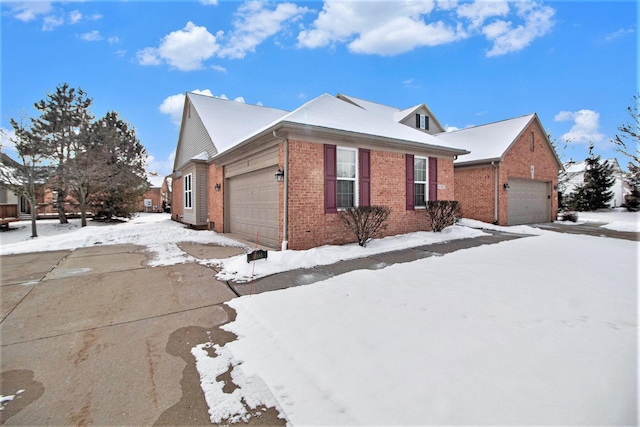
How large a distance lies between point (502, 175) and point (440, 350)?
13.2m

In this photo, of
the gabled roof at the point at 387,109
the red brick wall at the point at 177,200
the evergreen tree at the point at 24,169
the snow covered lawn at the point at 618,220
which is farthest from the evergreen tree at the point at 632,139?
the evergreen tree at the point at 24,169

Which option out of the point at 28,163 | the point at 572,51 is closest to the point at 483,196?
the point at 572,51

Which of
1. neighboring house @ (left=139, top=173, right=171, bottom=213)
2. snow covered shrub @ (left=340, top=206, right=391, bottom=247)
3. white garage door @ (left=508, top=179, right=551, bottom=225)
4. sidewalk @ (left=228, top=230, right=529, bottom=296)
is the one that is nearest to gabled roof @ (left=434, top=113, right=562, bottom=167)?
white garage door @ (left=508, top=179, right=551, bottom=225)

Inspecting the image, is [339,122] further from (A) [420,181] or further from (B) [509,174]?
(B) [509,174]

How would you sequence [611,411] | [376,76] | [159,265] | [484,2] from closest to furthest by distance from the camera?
1. [611,411]
2. [159,265]
3. [484,2]
4. [376,76]

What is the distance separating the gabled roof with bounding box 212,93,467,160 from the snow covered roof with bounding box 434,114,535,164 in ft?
12.9

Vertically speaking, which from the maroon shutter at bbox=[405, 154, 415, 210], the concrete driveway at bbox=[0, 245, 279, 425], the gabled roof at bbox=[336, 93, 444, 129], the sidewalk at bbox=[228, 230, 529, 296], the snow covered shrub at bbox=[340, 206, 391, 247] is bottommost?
the concrete driveway at bbox=[0, 245, 279, 425]

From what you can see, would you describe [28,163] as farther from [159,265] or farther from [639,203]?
[639,203]

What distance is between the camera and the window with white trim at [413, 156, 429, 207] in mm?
9867

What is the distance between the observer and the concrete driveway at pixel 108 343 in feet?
6.84

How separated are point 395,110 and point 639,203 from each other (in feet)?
65.8

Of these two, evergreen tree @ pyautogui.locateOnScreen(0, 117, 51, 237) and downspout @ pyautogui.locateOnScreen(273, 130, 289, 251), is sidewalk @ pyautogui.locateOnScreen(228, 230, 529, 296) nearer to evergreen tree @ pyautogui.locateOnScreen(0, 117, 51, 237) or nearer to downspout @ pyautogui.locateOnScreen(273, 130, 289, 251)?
downspout @ pyautogui.locateOnScreen(273, 130, 289, 251)

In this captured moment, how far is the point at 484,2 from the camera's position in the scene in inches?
292

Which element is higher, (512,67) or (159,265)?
(512,67)
